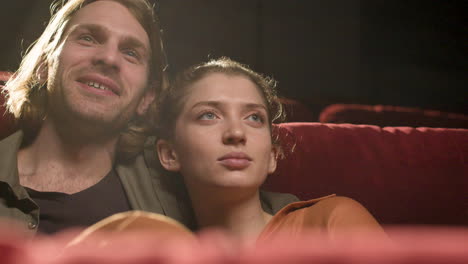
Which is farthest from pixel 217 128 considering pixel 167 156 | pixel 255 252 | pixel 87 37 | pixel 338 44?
pixel 338 44

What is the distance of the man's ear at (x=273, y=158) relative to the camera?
81 cm

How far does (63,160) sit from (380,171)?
A: 63 centimetres

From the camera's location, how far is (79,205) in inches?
29.6

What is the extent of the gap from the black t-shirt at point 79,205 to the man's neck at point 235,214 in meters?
0.15

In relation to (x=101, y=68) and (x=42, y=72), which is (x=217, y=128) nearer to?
(x=101, y=68)

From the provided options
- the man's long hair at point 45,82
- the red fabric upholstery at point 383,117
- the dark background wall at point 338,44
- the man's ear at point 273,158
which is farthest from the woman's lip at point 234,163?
the dark background wall at point 338,44

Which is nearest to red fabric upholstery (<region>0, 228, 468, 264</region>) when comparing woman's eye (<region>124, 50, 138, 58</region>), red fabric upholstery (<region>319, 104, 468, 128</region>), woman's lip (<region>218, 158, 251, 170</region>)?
woman's lip (<region>218, 158, 251, 170</region>)

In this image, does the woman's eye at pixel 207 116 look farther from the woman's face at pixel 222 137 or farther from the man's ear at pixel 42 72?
the man's ear at pixel 42 72

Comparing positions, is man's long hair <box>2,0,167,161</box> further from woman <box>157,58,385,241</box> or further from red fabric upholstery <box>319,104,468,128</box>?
red fabric upholstery <box>319,104,468,128</box>

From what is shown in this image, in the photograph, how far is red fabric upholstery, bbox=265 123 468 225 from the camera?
880 mm

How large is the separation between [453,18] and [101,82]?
163 cm

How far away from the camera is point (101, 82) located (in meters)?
0.82

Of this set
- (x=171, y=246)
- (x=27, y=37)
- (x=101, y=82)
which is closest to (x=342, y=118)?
(x=101, y=82)

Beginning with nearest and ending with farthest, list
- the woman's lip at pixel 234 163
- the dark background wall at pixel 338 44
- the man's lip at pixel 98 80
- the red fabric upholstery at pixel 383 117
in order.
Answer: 1. the woman's lip at pixel 234 163
2. the man's lip at pixel 98 80
3. the red fabric upholstery at pixel 383 117
4. the dark background wall at pixel 338 44
